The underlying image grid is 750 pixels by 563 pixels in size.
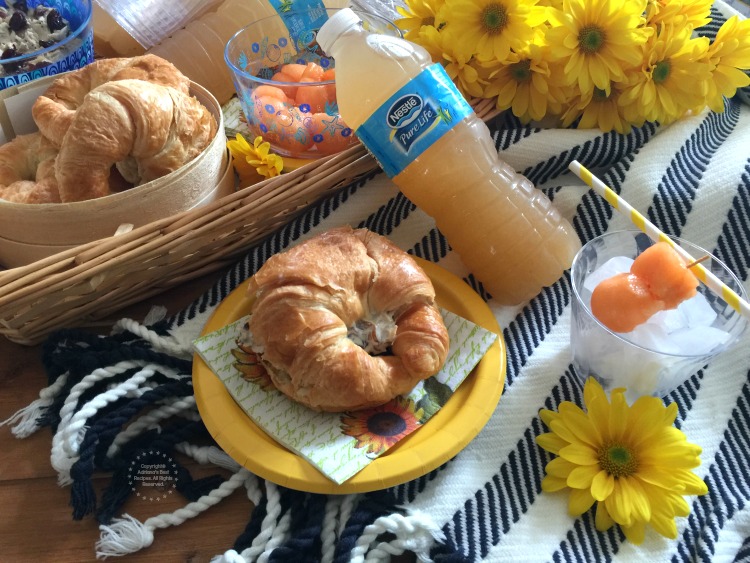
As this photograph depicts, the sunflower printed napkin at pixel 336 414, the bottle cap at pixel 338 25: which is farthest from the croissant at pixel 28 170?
the bottle cap at pixel 338 25

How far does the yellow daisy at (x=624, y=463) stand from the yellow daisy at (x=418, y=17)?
1.76 ft

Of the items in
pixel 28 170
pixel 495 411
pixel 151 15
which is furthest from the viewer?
pixel 151 15

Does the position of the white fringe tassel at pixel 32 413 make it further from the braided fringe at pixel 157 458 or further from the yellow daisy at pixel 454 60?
the yellow daisy at pixel 454 60

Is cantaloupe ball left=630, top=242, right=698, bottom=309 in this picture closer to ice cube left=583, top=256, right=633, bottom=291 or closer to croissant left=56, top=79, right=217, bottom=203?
ice cube left=583, top=256, right=633, bottom=291

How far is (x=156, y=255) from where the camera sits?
0.73 meters

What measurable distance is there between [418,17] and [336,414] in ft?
1.83

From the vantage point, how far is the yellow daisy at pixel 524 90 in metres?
0.85

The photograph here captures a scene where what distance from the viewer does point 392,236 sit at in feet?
2.84

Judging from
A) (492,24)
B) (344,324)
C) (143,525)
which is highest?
(492,24)

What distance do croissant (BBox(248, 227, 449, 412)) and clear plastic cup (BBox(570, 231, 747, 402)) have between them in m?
0.16

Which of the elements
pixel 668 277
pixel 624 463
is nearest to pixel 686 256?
pixel 668 277

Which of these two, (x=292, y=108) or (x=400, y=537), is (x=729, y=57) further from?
(x=400, y=537)

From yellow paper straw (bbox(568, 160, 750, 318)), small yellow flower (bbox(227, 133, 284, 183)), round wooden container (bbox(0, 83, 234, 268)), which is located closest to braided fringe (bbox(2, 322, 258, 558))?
round wooden container (bbox(0, 83, 234, 268))

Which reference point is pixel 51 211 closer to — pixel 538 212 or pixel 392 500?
pixel 392 500
